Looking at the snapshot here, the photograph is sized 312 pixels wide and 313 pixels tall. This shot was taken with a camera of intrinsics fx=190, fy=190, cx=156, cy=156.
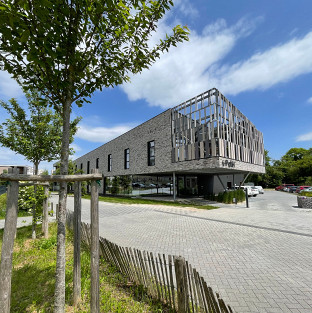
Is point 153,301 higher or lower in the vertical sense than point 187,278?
lower

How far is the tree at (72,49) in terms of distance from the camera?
7.36 ft

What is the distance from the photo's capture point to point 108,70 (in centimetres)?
307

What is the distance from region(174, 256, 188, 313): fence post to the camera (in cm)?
279

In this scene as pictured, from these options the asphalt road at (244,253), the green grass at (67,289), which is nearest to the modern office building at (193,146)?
the asphalt road at (244,253)

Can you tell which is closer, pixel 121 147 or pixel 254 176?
pixel 121 147

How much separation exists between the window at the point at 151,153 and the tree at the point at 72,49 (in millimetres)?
19128

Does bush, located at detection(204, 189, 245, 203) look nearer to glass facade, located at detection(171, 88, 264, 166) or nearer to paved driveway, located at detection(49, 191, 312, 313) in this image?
glass facade, located at detection(171, 88, 264, 166)

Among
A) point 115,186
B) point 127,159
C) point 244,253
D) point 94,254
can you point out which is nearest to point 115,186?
point 115,186

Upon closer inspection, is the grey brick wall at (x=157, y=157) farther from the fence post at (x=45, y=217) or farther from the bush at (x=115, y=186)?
the fence post at (x=45, y=217)

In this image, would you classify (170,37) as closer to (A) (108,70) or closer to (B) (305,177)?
(A) (108,70)

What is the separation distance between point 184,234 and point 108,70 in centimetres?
687

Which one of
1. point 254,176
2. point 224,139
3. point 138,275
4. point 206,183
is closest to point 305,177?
point 254,176

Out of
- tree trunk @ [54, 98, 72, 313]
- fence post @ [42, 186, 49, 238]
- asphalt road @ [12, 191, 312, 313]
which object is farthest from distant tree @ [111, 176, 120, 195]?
tree trunk @ [54, 98, 72, 313]

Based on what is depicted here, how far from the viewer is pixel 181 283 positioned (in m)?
2.83
